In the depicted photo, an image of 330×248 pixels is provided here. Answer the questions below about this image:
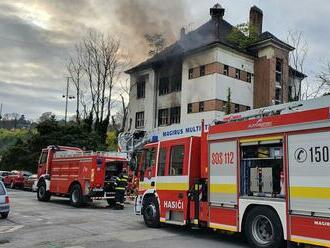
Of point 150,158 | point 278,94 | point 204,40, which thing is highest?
point 204,40

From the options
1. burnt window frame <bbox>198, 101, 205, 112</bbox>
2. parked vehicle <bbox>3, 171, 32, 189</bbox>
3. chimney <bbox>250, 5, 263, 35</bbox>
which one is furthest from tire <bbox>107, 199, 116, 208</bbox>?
chimney <bbox>250, 5, 263, 35</bbox>

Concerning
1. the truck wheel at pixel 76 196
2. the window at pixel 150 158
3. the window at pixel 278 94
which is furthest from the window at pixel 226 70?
the window at pixel 150 158

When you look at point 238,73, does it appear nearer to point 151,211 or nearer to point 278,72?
point 278,72

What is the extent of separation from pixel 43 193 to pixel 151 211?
11472 mm

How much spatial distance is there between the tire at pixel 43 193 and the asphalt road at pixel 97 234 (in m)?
7.22

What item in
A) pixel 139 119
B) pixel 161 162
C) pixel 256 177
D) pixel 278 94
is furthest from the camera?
pixel 139 119

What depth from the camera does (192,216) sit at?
38.5ft

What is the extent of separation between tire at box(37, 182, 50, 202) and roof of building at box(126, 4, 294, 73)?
10683 mm

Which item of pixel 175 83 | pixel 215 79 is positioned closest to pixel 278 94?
pixel 215 79

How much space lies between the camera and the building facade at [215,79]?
3653cm

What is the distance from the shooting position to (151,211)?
13469 mm

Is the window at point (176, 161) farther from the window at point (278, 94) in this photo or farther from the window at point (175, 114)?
the window at point (278, 94)

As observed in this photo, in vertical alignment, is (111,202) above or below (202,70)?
below

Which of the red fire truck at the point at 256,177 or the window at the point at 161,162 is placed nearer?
the red fire truck at the point at 256,177
